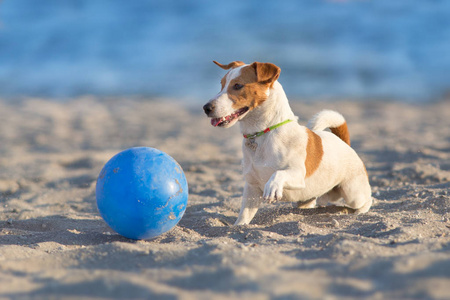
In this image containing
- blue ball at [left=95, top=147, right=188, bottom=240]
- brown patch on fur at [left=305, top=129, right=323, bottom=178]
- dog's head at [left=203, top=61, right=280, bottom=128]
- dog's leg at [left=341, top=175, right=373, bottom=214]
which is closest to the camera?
blue ball at [left=95, top=147, right=188, bottom=240]

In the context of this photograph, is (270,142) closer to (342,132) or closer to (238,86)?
(238,86)

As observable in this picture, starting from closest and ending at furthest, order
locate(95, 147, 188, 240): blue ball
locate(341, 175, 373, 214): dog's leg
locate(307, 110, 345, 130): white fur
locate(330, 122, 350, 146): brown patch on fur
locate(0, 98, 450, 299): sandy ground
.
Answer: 1. locate(0, 98, 450, 299): sandy ground
2. locate(95, 147, 188, 240): blue ball
3. locate(341, 175, 373, 214): dog's leg
4. locate(307, 110, 345, 130): white fur
5. locate(330, 122, 350, 146): brown patch on fur

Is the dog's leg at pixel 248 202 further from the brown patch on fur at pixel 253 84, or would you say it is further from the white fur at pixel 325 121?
the white fur at pixel 325 121

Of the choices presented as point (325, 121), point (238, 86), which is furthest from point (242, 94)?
point (325, 121)

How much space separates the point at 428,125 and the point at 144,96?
934 centimetres

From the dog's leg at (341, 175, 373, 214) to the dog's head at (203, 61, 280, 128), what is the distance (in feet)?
4.07

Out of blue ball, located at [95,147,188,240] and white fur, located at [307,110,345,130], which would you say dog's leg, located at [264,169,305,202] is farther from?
white fur, located at [307,110,345,130]

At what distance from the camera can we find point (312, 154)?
4.07 meters

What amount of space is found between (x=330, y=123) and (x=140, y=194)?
81.5 inches

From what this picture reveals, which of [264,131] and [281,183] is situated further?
[264,131]

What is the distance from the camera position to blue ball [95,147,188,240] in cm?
355

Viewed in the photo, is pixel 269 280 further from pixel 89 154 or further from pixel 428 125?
pixel 428 125

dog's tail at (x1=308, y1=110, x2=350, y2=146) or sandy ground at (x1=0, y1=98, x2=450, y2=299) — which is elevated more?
dog's tail at (x1=308, y1=110, x2=350, y2=146)

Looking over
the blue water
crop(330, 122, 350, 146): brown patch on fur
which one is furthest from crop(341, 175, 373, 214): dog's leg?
the blue water
